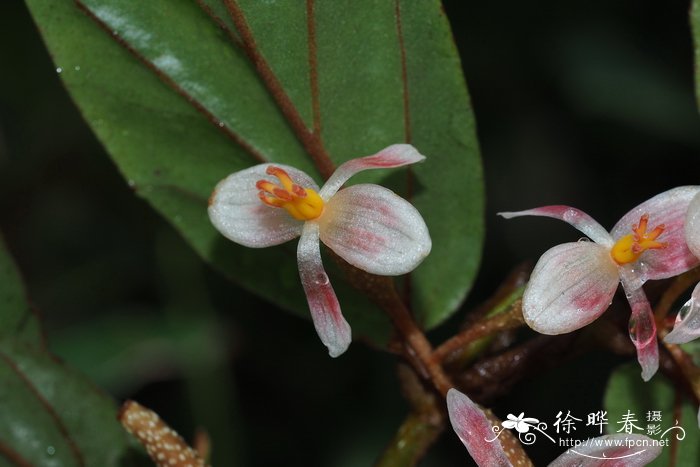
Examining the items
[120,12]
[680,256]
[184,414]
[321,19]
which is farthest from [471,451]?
[184,414]

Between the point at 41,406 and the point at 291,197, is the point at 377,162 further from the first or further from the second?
the point at 41,406

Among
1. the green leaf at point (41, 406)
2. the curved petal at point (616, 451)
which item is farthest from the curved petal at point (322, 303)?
the green leaf at point (41, 406)

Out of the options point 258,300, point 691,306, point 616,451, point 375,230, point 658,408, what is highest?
point 375,230

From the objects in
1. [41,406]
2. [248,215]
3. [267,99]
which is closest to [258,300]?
[41,406]

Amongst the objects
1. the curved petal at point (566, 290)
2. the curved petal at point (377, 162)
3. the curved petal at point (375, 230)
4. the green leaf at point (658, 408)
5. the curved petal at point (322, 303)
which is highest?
the curved petal at point (377, 162)

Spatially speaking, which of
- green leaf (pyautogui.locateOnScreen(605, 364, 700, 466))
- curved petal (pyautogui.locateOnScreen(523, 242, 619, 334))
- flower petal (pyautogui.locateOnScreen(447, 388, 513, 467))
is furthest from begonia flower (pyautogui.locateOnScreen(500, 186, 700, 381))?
green leaf (pyautogui.locateOnScreen(605, 364, 700, 466))

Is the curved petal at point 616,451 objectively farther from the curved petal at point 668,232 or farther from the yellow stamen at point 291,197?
the yellow stamen at point 291,197

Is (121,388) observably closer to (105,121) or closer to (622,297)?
(105,121)
